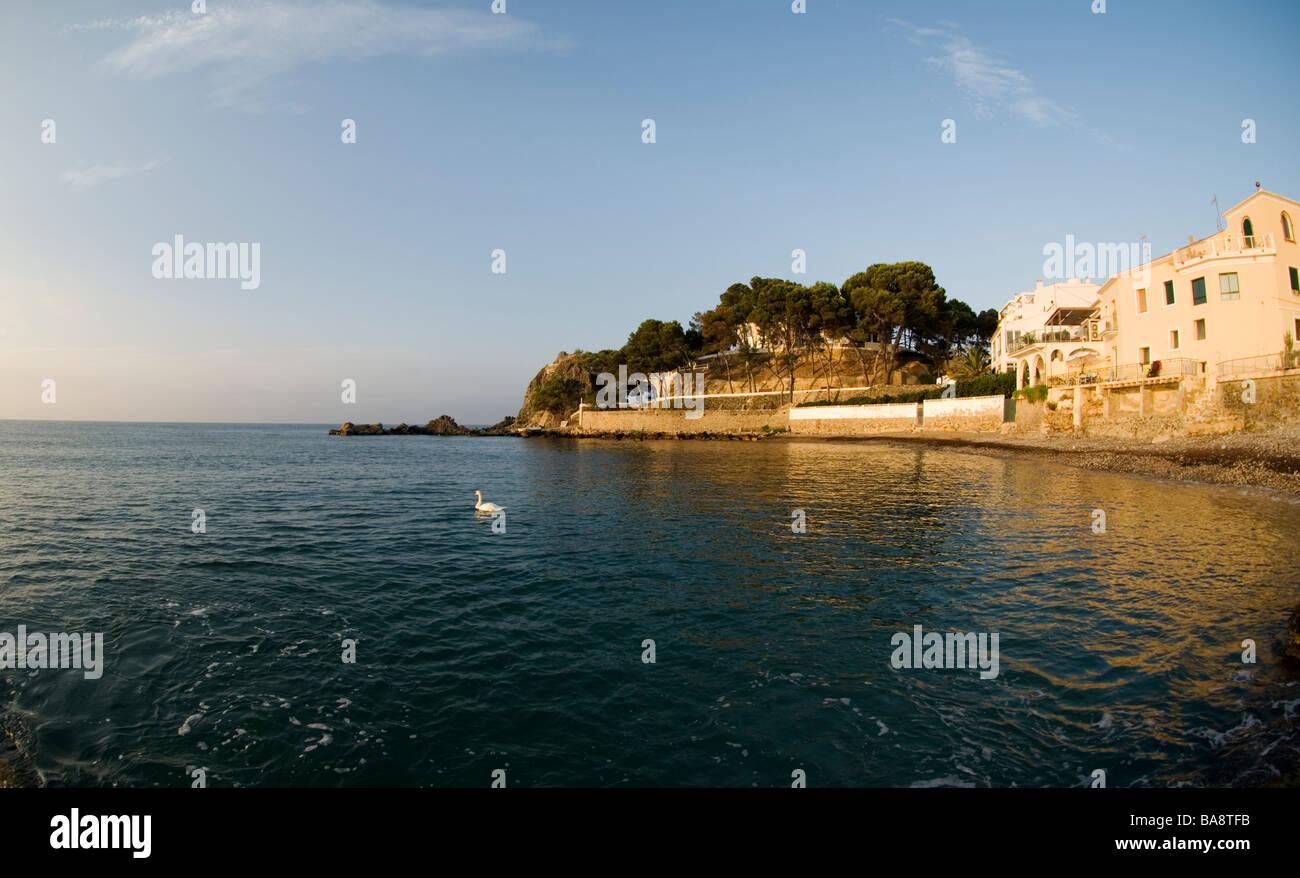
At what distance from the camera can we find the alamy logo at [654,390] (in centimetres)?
9969

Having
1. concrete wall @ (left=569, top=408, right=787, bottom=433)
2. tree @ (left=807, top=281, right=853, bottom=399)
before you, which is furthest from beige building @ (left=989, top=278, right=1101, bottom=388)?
concrete wall @ (left=569, top=408, right=787, bottom=433)

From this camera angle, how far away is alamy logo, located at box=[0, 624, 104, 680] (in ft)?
32.3

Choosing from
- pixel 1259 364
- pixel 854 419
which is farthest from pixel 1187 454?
pixel 854 419

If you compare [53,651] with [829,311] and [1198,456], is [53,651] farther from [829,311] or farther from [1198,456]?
[829,311]

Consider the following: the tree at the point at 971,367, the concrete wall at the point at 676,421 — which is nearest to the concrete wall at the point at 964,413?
the tree at the point at 971,367

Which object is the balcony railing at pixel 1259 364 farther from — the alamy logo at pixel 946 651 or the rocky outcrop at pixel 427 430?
the rocky outcrop at pixel 427 430

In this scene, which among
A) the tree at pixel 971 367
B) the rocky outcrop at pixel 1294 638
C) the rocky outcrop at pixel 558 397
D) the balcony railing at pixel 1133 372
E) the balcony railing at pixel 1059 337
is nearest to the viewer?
the rocky outcrop at pixel 1294 638

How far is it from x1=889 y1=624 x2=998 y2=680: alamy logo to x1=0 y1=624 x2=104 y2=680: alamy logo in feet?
41.7

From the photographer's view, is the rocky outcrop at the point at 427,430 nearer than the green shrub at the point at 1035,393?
No

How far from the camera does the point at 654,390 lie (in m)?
108

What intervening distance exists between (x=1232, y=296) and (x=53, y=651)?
52518 mm

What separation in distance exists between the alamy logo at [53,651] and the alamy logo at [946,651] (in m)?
12.7

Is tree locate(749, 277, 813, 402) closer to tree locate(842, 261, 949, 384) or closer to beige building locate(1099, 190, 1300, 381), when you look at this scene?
tree locate(842, 261, 949, 384)
